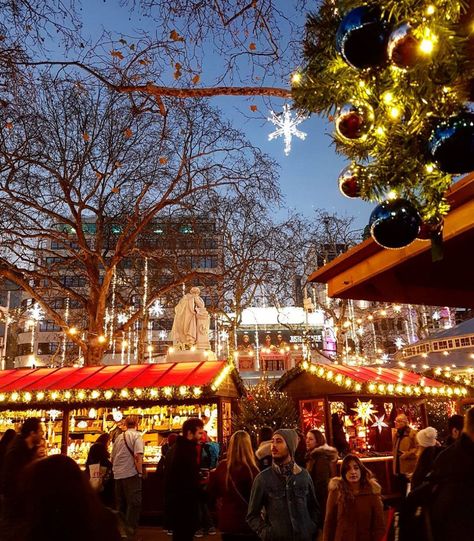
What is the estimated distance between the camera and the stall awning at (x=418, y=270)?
2359 mm

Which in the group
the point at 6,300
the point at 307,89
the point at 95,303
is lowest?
the point at 307,89

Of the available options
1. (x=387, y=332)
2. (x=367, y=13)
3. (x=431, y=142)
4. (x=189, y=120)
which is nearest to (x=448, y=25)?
(x=367, y=13)

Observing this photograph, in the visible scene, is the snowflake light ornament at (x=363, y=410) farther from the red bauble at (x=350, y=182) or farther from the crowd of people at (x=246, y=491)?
the red bauble at (x=350, y=182)

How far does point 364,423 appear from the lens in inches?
483

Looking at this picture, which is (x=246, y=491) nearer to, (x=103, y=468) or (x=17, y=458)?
(x=17, y=458)

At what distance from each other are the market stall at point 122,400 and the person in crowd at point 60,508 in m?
8.08

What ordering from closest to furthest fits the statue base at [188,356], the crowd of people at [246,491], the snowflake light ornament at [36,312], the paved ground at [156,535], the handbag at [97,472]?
the crowd of people at [246,491] < the handbag at [97,472] < the paved ground at [156,535] < the statue base at [188,356] < the snowflake light ornament at [36,312]

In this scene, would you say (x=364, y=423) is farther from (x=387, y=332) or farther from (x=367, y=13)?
(x=387, y=332)

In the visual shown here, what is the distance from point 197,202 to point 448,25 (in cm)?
1719

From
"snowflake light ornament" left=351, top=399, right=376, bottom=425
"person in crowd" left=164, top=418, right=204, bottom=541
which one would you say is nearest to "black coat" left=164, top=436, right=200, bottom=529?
"person in crowd" left=164, top=418, right=204, bottom=541

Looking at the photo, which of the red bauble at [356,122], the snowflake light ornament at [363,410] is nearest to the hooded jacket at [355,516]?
the red bauble at [356,122]

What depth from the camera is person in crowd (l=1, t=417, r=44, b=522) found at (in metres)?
3.11

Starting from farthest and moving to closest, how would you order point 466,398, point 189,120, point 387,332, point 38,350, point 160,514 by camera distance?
point 38,350
point 387,332
point 189,120
point 466,398
point 160,514

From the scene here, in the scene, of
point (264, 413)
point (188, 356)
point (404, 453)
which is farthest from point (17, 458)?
point (188, 356)
